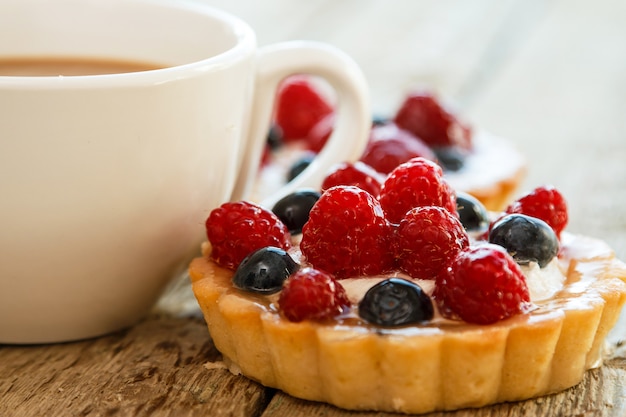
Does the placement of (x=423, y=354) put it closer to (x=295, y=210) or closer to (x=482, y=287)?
(x=482, y=287)

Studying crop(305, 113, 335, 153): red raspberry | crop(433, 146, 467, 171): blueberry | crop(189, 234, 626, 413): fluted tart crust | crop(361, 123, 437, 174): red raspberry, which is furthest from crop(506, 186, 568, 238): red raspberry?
crop(305, 113, 335, 153): red raspberry

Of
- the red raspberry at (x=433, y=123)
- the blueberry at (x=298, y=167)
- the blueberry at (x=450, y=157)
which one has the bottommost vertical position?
the blueberry at (x=298, y=167)

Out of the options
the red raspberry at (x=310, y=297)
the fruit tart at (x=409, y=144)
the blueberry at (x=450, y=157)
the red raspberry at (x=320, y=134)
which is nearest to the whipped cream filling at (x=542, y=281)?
the red raspberry at (x=310, y=297)

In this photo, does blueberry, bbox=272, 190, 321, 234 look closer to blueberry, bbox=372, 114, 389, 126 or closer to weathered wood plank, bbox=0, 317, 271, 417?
weathered wood plank, bbox=0, 317, 271, 417

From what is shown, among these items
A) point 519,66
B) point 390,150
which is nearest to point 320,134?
point 390,150

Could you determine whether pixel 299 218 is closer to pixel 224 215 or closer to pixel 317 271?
pixel 224 215

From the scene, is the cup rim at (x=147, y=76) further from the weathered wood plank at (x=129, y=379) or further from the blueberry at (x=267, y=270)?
the weathered wood plank at (x=129, y=379)
